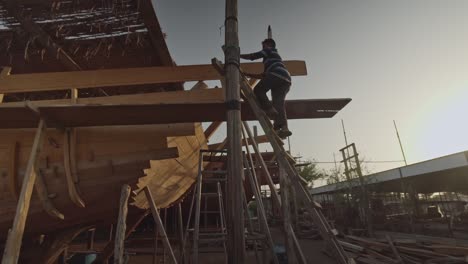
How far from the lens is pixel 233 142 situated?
9.14 feet

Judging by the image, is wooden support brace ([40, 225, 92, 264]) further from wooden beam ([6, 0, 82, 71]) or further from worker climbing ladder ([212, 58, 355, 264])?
worker climbing ladder ([212, 58, 355, 264])

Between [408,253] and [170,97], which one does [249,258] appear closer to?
[408,253]

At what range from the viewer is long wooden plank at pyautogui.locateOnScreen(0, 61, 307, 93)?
16.7 ft

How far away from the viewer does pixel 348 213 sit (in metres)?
19.1

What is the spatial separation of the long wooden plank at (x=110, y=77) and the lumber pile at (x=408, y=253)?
7.29 m

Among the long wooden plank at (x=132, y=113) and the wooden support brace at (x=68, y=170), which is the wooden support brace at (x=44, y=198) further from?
the long wooden plank at (x=132, y=113)

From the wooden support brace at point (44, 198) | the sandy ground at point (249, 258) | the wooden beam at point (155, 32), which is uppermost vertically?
the wooden beam at point (155, 32)

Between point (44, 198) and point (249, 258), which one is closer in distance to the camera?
point (44, 198)

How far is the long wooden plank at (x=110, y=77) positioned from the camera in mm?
5090

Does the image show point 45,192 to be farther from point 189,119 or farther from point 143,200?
point 189,119

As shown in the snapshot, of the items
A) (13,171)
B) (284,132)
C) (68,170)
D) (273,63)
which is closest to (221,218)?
(68,170)

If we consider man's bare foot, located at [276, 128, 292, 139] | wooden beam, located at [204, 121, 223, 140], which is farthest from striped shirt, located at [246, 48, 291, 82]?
wooden beam, located at [204, 121, 223, 140]

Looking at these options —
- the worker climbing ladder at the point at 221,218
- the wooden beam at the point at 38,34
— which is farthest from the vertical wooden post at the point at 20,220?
the worker climbing ladder at the point at 221,218

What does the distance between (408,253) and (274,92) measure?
344 inches
